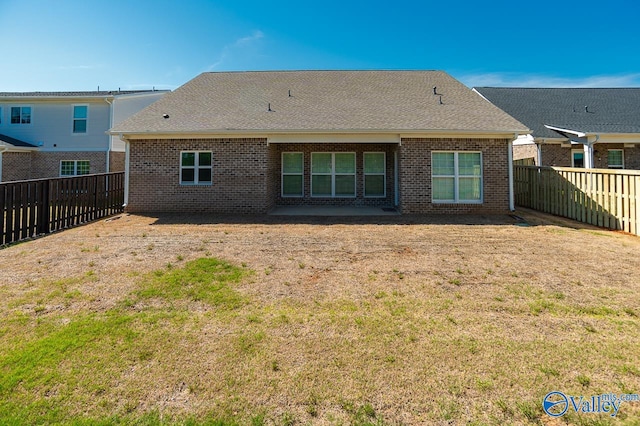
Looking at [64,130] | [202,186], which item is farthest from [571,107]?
[64,130]

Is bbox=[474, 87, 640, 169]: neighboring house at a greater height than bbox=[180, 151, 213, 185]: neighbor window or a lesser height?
greater

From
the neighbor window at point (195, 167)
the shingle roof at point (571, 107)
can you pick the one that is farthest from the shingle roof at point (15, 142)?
the shingle roof at point (571, 107)

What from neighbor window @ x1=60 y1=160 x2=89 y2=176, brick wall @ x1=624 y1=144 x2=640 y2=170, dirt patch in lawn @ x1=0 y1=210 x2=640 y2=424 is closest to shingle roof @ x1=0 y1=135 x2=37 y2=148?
neighbor window @ x1=60 y1=160 x2=89 y2=176

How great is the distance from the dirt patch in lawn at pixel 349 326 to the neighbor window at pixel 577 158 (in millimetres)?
11661

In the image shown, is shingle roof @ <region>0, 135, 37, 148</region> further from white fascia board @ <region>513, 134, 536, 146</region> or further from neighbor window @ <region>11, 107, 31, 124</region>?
white fascia board @ <region>513, 134, 536, 146</region>

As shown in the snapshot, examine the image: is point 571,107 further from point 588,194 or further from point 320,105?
point 320,105

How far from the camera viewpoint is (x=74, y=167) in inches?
771

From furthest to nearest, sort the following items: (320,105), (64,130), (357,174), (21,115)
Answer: (21,115) < (64,130) < (357,174) < (320,105)

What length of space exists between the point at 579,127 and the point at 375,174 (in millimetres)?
11184

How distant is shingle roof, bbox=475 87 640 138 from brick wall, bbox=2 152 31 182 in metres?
26.9

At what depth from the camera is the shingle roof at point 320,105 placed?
12.1 meters

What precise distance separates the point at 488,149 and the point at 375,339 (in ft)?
34.6

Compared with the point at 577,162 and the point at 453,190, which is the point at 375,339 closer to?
the point at 453,190

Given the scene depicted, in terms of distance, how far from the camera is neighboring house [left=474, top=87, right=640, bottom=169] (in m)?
16.5
